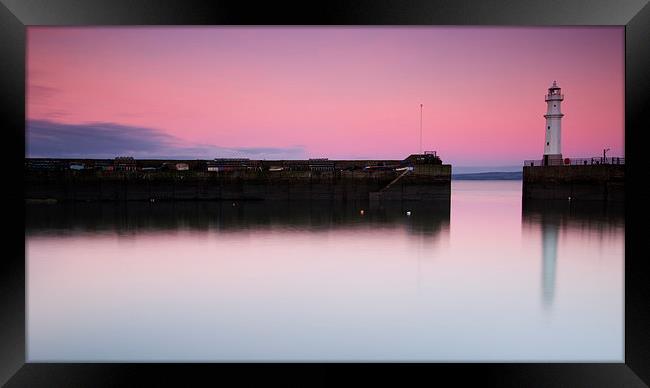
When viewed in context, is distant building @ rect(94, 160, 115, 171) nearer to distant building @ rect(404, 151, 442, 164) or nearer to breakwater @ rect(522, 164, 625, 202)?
distant building @ rect(404, 151, 442, 164)

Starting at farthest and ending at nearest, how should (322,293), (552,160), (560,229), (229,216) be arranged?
(552,160), (229,216), (560,229), (322,293)

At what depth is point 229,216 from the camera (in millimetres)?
18062

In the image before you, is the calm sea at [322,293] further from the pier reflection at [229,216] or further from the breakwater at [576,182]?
the breakwater at [576,182]

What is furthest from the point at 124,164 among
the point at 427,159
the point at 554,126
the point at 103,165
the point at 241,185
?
the point at 554,126

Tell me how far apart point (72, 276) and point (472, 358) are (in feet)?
22.2

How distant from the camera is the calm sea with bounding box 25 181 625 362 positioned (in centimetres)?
450

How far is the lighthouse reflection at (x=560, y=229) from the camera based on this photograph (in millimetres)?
8202

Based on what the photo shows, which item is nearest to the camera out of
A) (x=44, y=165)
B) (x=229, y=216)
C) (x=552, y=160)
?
(x=229, y=216)

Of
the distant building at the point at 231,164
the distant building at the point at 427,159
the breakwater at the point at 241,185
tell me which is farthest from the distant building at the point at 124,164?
the distant building at the point at 427,159

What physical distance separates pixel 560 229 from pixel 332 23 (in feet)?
45.9

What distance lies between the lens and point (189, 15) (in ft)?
10.1

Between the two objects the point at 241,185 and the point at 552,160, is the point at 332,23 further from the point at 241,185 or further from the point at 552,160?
the point at 552,160

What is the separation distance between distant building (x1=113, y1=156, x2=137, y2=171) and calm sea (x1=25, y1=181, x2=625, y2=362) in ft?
38.1

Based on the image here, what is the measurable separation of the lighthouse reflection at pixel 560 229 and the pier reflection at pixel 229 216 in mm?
3032
